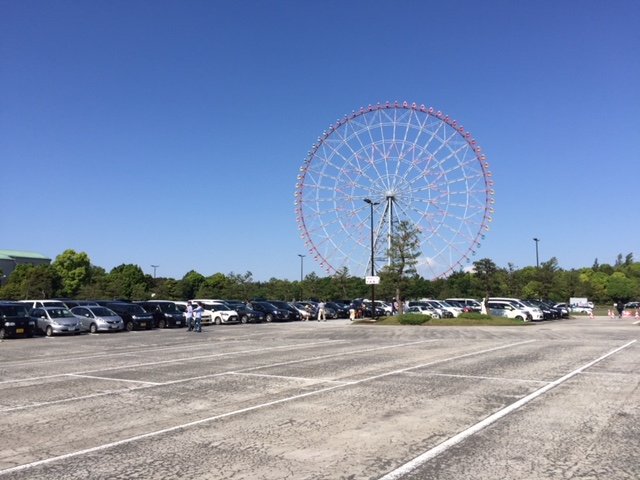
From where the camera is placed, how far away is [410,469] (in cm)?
584

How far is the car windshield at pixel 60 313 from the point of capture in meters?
30.1

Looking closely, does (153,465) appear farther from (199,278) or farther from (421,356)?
(199,278)

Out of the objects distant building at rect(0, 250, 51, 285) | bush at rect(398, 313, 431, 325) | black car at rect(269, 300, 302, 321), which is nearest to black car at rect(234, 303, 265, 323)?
black car at rect(269, 300, 302, 321)

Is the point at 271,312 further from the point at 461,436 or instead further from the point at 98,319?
the point at 461,436

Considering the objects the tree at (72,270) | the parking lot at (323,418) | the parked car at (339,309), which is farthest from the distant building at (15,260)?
the parking lot at (323,418)

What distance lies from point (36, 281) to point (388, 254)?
188ft

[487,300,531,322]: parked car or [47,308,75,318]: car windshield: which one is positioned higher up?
[487,300,531,322]: parked car

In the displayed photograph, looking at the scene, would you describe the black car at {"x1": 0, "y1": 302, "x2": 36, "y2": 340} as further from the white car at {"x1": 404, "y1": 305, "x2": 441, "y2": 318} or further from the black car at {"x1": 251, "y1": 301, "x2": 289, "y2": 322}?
the white car at {"x1": 404, "y1": 305, "x2": 441, "y2": 318}

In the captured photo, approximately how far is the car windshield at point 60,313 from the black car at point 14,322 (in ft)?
4.73

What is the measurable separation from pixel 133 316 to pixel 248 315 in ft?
35.2

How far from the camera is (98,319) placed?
31.6m

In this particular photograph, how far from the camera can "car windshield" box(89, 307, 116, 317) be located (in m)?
32.2

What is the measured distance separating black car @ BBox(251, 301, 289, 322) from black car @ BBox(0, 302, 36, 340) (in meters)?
19.4

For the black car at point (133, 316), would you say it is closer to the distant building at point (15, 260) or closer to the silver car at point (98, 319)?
the silver car at point (98, 319)
